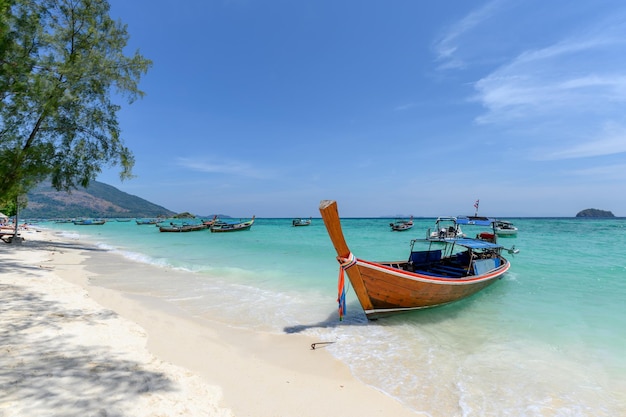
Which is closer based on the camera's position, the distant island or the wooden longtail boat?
the wooden longtail boat

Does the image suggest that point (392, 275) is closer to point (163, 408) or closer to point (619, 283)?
point (163, 408)

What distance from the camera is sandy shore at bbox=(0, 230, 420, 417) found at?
3.43 meters

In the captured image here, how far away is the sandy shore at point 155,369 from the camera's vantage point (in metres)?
3.43

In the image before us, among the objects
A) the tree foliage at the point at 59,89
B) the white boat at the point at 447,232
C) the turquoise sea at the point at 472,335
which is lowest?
the turquoise sea at the point at 472,335

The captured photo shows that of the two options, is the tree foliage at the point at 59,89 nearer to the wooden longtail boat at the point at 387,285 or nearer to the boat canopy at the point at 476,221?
the wooden longtail boat at the point at 387,285

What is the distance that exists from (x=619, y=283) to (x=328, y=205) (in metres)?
14.1

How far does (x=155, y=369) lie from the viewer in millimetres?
4402

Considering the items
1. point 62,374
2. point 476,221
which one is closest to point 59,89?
point 62,374

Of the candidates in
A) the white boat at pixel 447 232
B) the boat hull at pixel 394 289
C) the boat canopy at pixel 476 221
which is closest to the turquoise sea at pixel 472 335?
the boat hull at pixel 394 289

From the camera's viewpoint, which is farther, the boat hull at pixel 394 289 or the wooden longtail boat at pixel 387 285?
the boat hull at pixel 394 289

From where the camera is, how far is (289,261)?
1916cm

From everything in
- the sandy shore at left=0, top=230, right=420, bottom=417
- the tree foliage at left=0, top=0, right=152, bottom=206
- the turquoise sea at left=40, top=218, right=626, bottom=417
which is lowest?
the turquoise sea at left=40, top=218, right=626, bottom=417

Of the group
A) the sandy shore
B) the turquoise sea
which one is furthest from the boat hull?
the sandy shore

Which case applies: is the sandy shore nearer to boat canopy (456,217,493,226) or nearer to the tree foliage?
the tree foliage
